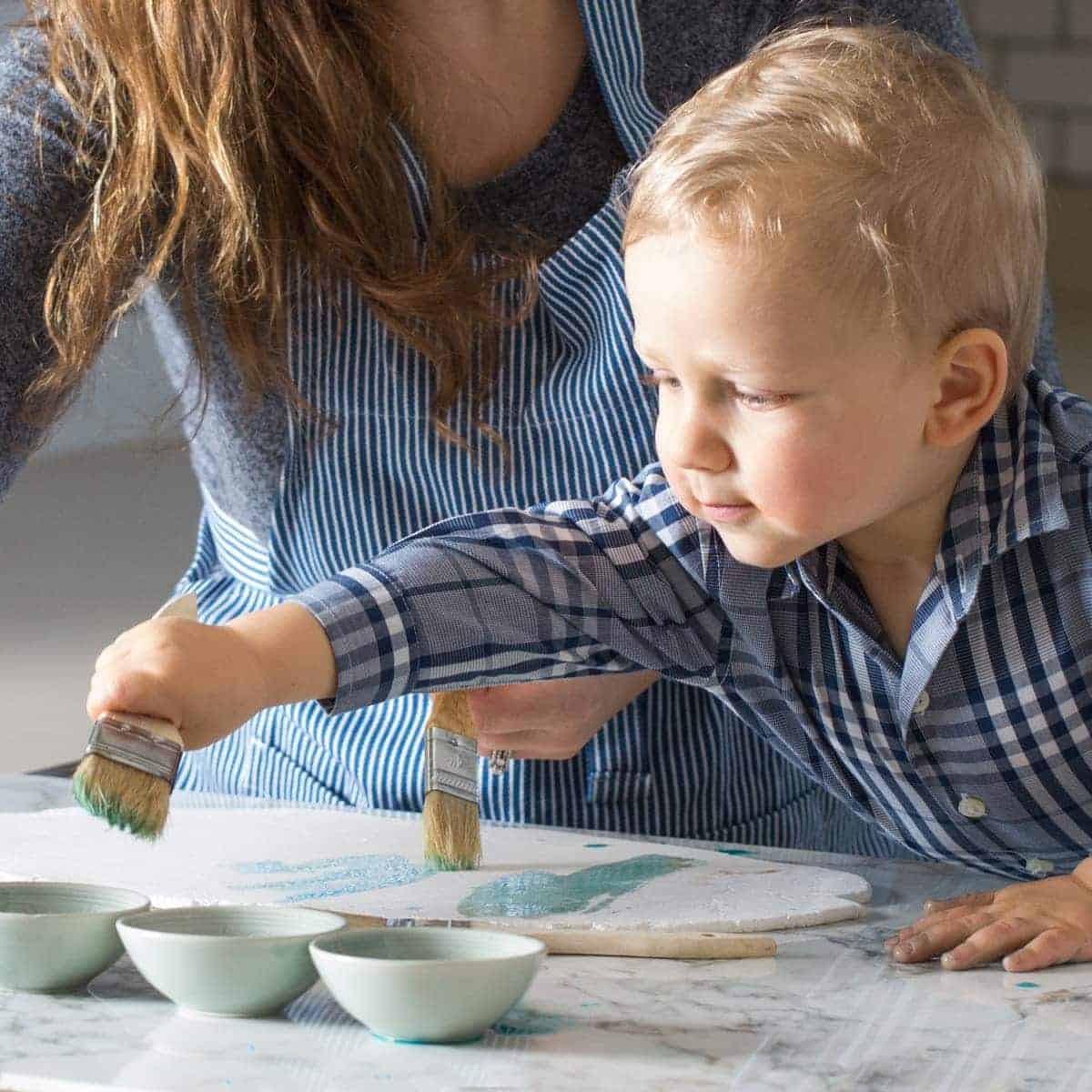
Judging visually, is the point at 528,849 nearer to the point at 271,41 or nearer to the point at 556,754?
the point at 556,754

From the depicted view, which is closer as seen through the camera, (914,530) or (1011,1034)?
(1011,1034)

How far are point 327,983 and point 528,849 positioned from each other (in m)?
0.32

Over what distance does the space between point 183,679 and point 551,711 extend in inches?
12.4

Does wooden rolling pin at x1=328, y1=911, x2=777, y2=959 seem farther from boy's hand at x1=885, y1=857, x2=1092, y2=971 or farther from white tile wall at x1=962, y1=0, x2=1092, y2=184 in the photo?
white tile wall at x1=962, y1=0, x2=1092, y2=184

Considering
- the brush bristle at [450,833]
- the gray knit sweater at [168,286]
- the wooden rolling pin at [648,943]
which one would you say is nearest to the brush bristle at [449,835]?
A: the brush bristle at [450,833]

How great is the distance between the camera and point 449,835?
2.86 feet

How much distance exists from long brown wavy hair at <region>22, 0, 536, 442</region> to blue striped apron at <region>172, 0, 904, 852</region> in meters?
0.02

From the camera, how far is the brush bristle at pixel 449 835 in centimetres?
87

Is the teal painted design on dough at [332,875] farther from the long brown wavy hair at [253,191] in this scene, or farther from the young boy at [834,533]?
the long brown wavy hair at [253,191]

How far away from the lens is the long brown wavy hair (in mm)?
1026

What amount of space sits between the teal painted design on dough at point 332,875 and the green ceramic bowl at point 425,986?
0.18 metres

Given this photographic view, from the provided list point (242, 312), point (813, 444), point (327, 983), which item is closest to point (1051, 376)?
point (813, 444)

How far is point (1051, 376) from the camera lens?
1.13 metres

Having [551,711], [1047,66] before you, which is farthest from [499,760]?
[1047,66]
